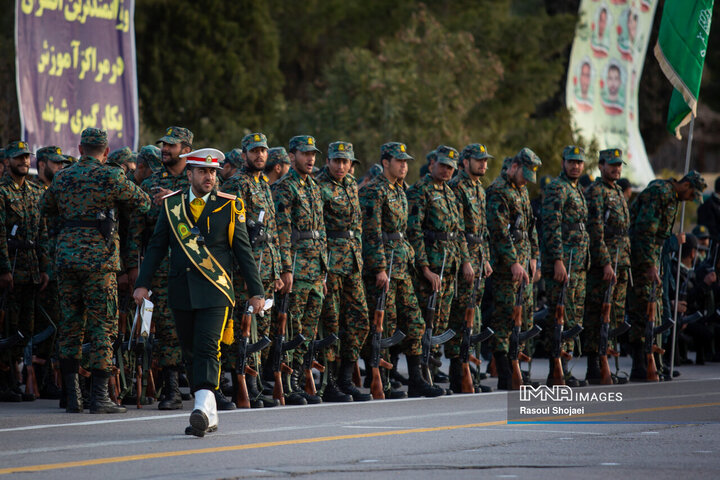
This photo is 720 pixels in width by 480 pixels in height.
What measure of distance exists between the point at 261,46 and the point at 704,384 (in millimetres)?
26615

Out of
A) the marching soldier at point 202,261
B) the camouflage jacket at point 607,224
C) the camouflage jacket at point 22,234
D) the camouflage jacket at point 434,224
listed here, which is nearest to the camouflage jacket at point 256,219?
the marching soldier at point 202,261

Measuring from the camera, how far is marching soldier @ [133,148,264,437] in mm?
9242

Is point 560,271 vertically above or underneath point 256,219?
underneath

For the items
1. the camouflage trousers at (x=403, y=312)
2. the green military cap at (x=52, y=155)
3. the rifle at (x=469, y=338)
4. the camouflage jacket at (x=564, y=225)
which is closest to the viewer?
the green military cap at (x=52, y=155)

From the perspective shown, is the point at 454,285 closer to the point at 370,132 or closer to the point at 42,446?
the point at 42,446

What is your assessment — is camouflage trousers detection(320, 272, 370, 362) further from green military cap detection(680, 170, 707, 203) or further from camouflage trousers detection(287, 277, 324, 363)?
green military cap detection(680, 170, 707, 203)

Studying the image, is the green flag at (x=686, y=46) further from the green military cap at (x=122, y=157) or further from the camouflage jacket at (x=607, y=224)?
the green military cap at (x=122, y=157)

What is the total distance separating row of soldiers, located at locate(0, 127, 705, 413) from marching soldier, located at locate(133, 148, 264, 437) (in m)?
1.42

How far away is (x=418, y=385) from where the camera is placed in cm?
1249

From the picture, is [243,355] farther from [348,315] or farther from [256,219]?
[348,315]

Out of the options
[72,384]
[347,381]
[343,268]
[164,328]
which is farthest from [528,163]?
[72,384]

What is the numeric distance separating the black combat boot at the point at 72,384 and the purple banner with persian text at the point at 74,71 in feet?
13.6

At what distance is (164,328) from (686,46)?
7384 mm

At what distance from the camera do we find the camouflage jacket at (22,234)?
40.0 ft
